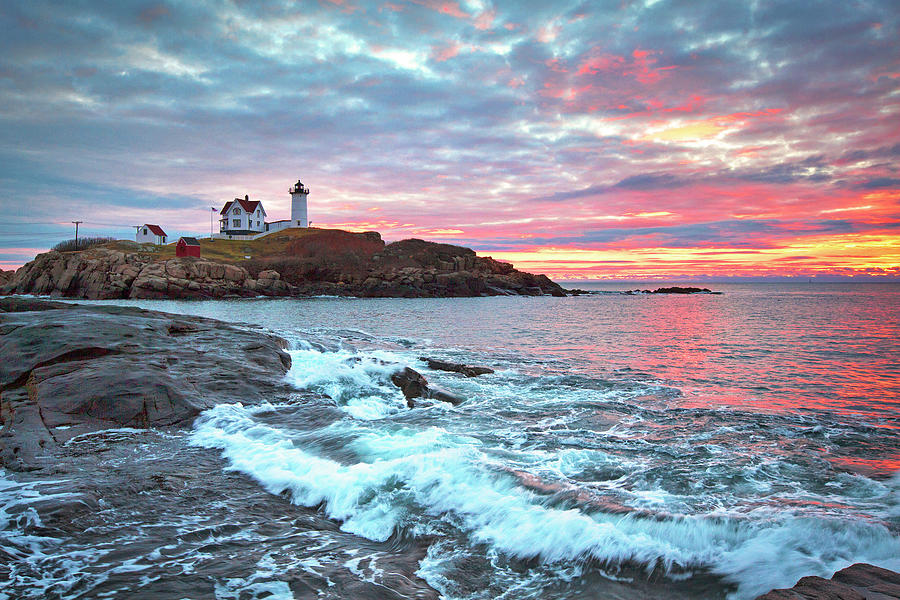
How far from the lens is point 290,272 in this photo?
254ft

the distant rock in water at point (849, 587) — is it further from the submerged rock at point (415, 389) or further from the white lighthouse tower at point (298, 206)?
the white lighthouse tower at point (298, 206)

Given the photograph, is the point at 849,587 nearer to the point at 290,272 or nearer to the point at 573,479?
the point at 573,479

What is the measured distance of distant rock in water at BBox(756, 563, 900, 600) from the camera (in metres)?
3.47

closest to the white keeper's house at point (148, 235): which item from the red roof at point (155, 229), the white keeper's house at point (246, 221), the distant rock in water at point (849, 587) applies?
the red roof at point (155, 229)

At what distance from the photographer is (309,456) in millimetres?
7148

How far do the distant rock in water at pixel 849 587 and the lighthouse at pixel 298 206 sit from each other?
114370mm

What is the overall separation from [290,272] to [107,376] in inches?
2790

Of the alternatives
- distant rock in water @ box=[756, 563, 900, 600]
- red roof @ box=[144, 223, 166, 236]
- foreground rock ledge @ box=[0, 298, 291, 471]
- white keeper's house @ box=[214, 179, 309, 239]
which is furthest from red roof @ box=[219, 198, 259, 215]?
distant rock in water @ box=[756, 563, 900, 600]

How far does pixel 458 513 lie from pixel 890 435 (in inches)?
353

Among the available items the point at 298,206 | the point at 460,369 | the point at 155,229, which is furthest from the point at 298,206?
the point at 460,369

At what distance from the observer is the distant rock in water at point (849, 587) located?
137 inches

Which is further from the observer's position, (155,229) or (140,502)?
(155,229)

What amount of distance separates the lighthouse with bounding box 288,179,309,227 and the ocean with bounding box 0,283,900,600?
102437 millimetres

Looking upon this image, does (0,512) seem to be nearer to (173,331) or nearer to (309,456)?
(309,456)
